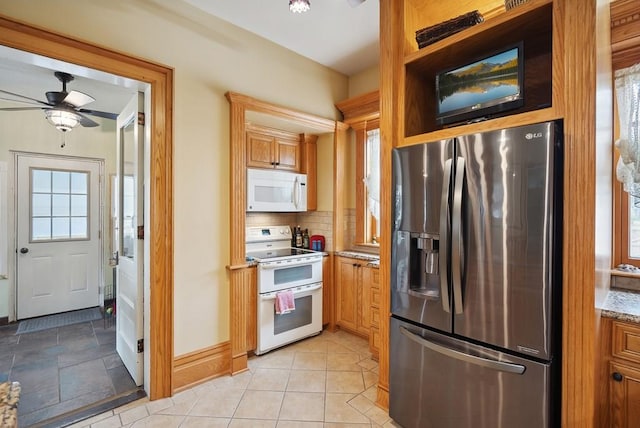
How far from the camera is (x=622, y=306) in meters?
1.63

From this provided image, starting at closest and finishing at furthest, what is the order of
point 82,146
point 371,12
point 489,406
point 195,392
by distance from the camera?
point 489,406 → point 195,392 → point 371,12 → point 82,146

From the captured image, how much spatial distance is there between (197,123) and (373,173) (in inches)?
72.4

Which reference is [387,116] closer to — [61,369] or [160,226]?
[160,226]

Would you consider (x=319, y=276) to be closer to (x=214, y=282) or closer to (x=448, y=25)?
(x=214, y=282)

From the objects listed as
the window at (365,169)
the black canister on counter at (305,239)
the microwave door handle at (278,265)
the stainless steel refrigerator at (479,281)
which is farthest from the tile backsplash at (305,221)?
the stainless steel refrigerator at (479,281)

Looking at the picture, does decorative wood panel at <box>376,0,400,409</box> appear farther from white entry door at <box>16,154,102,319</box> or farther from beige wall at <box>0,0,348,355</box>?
white entry door at <box>16,154,102,319</box>

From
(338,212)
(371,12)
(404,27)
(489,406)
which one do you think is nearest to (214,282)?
(338,212)

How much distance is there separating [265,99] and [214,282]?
66.2 inches

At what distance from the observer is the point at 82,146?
4.20m

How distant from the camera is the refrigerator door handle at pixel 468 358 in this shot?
1429 millimetres

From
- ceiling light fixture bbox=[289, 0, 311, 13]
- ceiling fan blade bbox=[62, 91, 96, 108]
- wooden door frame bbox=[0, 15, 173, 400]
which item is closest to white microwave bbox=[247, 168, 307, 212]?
wooden door frame bbox=[0, 15, 173, 400]

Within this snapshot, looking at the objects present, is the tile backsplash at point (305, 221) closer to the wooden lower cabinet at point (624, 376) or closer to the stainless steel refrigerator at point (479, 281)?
the stainless steel refrigerator at point (479, 281)

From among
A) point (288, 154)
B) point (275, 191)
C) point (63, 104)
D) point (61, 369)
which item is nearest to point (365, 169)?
point (288, 154)

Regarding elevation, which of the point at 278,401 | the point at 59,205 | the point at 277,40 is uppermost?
the point at 277,40
